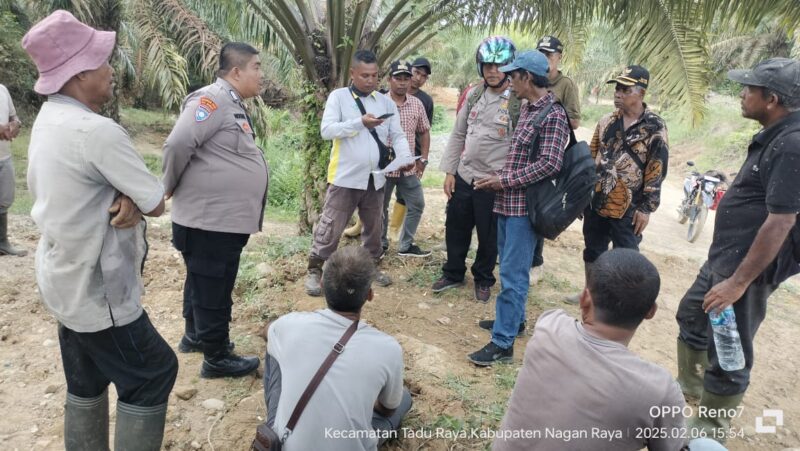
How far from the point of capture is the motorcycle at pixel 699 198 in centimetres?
835

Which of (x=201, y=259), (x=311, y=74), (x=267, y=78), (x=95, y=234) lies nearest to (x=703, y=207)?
(x=311, y=74)

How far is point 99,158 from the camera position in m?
1.92

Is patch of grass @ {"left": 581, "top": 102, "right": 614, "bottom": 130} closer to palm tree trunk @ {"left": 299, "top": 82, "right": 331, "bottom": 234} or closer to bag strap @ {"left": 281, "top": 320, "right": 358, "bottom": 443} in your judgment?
palm tree trunk @ {"left": 299, "top": 82, "right": 331, "bottom": 234}

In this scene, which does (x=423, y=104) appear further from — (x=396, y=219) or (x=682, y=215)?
(x=682, y=215)

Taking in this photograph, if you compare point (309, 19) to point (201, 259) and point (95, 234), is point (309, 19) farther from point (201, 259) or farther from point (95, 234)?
point (95, 234)

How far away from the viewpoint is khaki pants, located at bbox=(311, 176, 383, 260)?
13.5ft

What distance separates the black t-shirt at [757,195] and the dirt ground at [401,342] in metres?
1.20

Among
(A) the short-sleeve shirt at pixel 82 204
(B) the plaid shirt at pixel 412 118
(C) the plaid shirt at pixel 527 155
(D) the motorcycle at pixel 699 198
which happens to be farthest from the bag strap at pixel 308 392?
(D) the motorcycle at pixel 699 198

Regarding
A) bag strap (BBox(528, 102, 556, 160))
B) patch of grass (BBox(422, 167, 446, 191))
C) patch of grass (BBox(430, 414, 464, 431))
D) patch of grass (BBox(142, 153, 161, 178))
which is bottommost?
patch of grass (BBox(142, 153, 161, 178))

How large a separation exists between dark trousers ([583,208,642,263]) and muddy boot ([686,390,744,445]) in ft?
4.37

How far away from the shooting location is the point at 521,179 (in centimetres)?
324

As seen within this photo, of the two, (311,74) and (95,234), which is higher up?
(311,74)

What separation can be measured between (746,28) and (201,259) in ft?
13.5

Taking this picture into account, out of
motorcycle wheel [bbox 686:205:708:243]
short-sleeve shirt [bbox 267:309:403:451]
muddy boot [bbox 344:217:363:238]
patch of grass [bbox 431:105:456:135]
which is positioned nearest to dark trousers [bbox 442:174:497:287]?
muddy boot [bbox 344:217:363:238]
